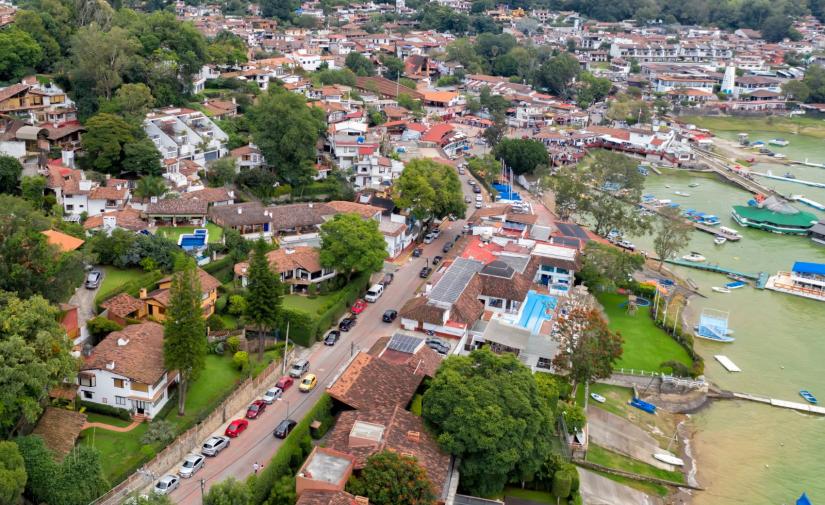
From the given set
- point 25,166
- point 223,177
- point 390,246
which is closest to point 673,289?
point 390,246

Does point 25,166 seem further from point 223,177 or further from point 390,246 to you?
point 390,246

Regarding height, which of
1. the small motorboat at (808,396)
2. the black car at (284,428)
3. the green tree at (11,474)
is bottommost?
the small motorboat at (808,396)

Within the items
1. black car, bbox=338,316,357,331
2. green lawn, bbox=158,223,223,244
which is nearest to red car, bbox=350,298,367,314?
black car, bbox=338,316,357,331

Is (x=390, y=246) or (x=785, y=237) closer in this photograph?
(x=390, y=246)

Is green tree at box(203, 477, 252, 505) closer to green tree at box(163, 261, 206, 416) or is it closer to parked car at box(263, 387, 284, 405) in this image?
green tree at box(163, 261, 206, 416)

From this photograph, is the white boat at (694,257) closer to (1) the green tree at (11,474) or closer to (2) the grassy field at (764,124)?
(1) the green tree at (11,474)

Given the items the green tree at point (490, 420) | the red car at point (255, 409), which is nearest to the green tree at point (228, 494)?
the red car at point (255, 409)

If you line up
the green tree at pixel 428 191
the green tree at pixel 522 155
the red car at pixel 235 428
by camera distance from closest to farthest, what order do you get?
the red car at pixel 235 428
the green tree at pixel 428 191
the green tree at pixel 522 155
